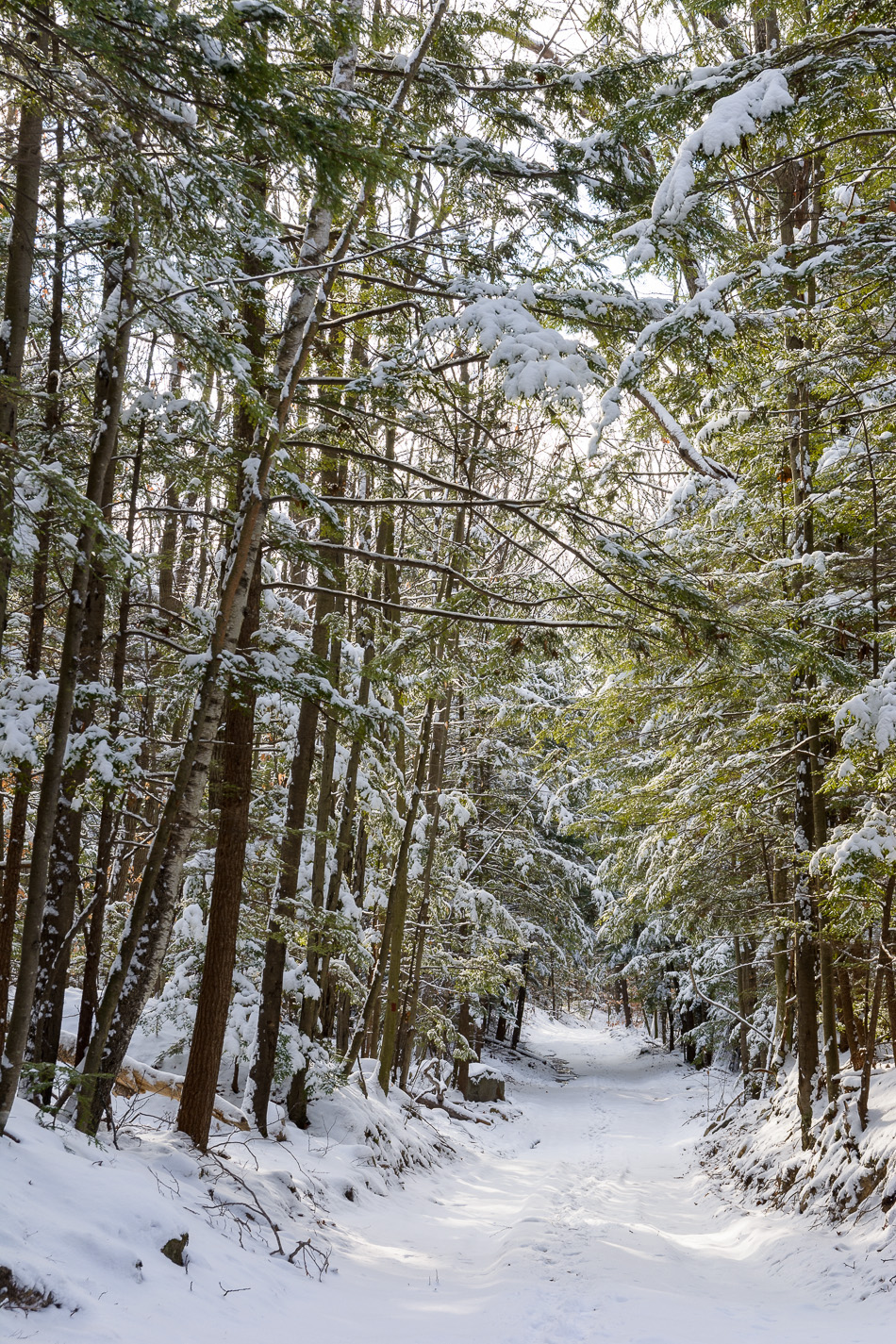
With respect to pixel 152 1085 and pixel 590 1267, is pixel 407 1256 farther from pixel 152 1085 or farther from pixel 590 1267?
pixel 152 1085

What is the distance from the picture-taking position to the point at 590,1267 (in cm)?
642

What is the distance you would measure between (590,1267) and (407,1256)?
4.98 feet

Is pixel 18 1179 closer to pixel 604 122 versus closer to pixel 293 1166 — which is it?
pixel 293 1166

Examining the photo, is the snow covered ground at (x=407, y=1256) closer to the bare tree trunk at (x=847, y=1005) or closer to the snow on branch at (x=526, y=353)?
the bare tree trunk at (x=847, y=1005)

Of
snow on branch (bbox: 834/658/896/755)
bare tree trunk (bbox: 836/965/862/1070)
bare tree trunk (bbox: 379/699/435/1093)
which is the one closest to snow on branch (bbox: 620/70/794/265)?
snow on branch (bbox: 834/658/896/755)

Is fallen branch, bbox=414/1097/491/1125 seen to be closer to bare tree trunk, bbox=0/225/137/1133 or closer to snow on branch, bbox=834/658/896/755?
bare tree trunk, bbox=0/225/137/1133

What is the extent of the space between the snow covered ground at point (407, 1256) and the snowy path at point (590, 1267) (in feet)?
0.08

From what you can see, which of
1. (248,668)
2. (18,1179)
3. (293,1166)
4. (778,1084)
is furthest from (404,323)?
(778,1084)

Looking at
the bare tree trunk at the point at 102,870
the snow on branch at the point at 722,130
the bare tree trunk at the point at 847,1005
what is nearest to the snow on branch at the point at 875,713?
the snow on branch at the point at 722,130

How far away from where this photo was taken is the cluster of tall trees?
4527mm

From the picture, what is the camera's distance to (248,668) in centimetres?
599

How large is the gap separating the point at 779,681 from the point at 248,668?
4.70 m

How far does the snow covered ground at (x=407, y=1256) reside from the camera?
397cm

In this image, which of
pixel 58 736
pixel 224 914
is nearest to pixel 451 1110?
pixel 224 914
